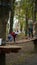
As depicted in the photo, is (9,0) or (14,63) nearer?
(9,0)

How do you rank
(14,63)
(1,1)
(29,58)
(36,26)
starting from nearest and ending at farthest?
(1,1)
(14,63)
(29,58)
(36,26)

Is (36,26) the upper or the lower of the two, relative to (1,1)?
lower

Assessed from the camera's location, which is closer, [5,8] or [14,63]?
[5,8]

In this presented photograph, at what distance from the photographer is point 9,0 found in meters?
8.20

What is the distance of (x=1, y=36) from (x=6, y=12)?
76 cm

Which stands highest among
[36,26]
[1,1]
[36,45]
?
[1,1]

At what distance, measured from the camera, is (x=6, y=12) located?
827 cm

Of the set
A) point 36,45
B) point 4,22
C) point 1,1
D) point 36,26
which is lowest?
point 36,45

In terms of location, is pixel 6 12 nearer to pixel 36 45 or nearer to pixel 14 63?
pixel 14 63

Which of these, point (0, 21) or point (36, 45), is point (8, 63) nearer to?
point (0, 21)

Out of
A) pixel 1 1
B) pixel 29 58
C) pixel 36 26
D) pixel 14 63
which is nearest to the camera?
pixel 1 1

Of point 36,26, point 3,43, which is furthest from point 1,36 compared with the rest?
point 36,26

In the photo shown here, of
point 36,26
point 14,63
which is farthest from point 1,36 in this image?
point 36,26

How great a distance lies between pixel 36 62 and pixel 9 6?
9.98ft
